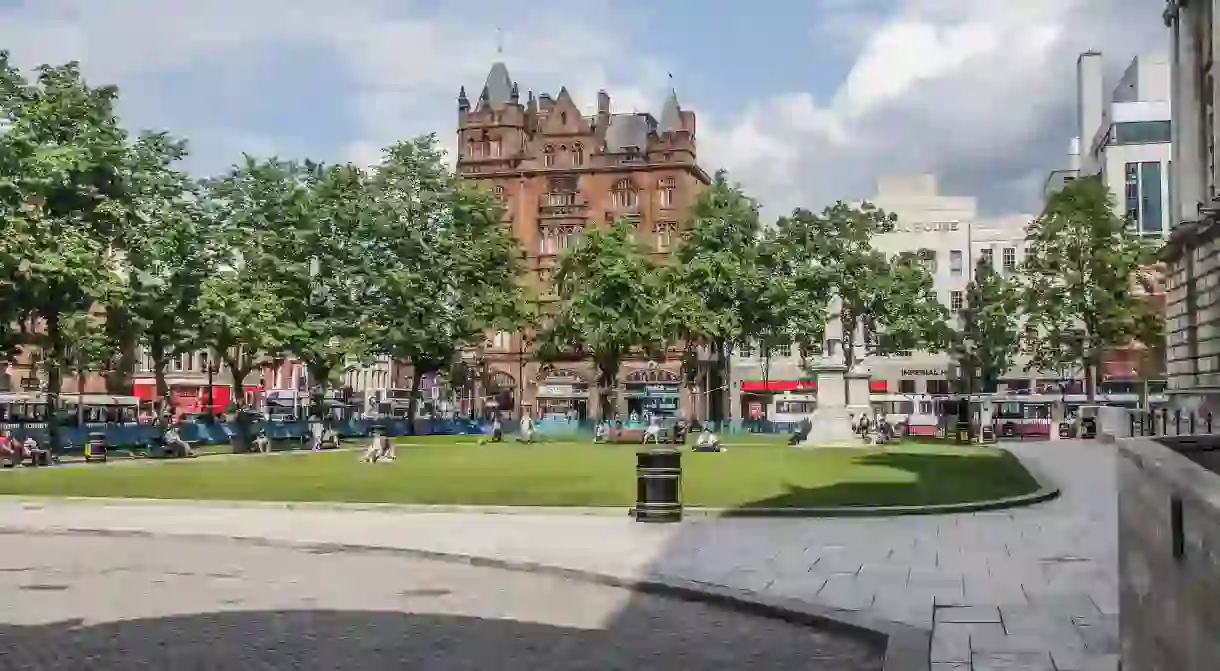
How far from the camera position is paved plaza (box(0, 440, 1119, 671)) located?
10055 millimetres

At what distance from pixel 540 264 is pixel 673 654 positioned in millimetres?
104640

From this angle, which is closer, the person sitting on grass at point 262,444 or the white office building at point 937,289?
the person sitting on grass at point 262,444

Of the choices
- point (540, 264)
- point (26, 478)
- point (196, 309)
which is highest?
point (540, 264)

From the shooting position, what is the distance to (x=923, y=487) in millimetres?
26391

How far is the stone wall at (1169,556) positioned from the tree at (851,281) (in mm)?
70781

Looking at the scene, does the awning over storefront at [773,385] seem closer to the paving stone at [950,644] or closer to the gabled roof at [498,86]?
the gabled roof at [498,86]

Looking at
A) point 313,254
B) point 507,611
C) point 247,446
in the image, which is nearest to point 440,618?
point 507,611

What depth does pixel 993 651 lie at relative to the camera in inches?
354

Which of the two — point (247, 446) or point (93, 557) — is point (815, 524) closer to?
Result: point (93, 557)

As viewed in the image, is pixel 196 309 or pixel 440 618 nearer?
pixel 440 618

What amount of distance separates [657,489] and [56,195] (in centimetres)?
3465

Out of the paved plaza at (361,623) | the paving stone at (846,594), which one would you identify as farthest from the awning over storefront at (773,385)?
the paving stone at (846,594)

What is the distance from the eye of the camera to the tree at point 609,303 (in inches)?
3049

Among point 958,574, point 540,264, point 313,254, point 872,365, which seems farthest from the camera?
point 540,264
